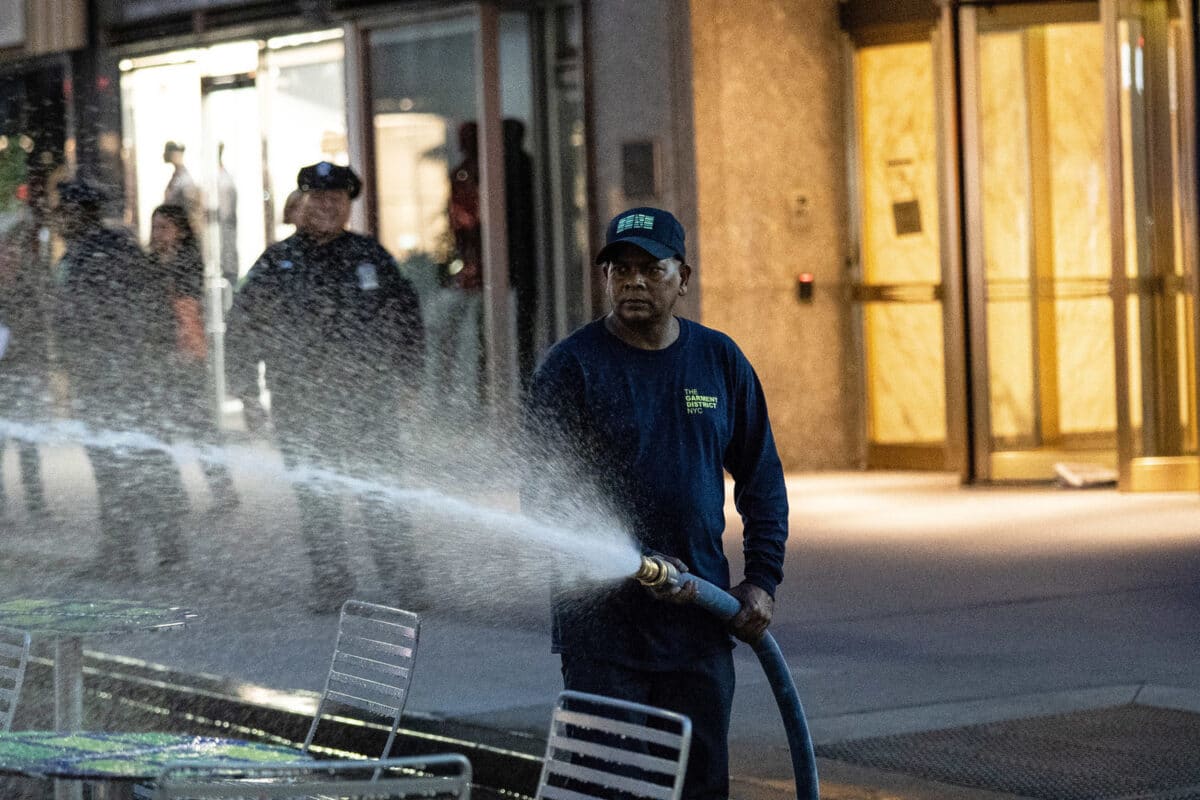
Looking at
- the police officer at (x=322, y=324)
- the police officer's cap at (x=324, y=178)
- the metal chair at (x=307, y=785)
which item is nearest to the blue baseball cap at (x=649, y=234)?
the metal chair at (x=307, y=785)

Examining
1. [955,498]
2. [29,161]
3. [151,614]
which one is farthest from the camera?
[29,161]

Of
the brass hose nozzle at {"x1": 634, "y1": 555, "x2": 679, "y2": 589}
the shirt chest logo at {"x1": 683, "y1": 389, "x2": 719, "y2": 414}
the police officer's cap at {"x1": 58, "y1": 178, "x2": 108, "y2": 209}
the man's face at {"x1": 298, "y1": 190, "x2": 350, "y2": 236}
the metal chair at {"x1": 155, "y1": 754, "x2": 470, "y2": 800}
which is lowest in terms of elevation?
the metal chair at {"x1": 155, "y1": 754, "x2": 470, "y2": 800}

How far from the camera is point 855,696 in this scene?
706 centimetres

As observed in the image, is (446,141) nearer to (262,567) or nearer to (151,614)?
(262,567)

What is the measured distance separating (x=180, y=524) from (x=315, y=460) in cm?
141

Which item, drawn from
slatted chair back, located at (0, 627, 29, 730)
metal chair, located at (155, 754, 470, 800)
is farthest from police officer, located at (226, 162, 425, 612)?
metal chair, located at (155, 754, 470, 800)

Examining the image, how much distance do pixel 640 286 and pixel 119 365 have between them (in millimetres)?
14451

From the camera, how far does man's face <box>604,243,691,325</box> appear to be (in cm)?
458

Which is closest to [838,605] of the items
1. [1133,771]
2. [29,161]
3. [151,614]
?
[1133,771]

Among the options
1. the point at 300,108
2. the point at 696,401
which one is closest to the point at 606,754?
the point at 696,401

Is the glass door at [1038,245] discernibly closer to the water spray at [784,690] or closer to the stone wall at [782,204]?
the stone wall at [782,204]

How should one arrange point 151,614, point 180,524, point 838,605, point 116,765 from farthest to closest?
point 180,524 < point 838,605 < point 151,614 < point 116,765

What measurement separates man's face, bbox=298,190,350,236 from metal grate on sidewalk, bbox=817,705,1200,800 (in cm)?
424

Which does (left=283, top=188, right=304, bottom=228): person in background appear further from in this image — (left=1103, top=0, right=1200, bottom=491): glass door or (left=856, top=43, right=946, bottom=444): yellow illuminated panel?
(left=856, top=43, right=946, bottom=444): yellow illuminated panel
